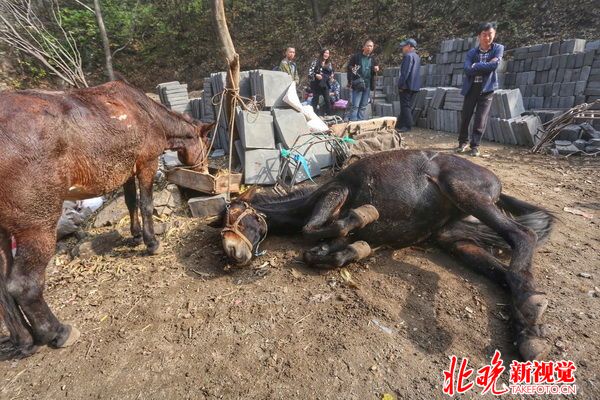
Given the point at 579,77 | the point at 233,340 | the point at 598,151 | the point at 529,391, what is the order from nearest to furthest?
the point at 529,391, the point at 233,340, the point at 598,151, the point at 579,77

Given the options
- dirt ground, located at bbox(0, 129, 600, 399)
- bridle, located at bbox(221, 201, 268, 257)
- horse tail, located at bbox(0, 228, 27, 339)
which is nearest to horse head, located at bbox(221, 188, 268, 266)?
bridle, located at bbox(221, 201, 268, 257)

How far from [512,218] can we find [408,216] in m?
1.19

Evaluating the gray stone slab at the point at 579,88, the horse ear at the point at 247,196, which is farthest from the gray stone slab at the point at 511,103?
the horse ear at the point at 247,196

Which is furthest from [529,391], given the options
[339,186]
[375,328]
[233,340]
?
[339,186]

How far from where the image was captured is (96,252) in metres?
3.80

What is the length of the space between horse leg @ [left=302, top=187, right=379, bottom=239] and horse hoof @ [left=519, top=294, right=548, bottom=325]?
133 centimetres

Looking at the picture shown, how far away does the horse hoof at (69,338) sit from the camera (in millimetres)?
2531

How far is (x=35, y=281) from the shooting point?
235 centimetres

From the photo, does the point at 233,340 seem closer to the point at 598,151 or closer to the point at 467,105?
the point at 467,105

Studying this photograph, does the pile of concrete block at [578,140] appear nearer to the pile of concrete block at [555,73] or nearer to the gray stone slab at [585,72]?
the pile of concrete block at [555,73]

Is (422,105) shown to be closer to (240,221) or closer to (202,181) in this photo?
(202,181)

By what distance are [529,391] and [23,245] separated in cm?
344

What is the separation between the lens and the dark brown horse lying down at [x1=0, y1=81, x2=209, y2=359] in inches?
88.2

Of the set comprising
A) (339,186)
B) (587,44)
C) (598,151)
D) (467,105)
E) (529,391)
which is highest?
(587,44)
